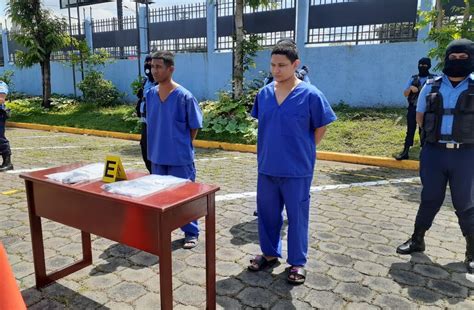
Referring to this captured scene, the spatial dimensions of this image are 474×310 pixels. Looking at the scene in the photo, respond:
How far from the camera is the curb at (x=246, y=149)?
24.0 feet

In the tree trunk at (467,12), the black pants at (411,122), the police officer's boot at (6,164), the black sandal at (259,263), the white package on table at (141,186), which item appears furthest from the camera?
the tree trunk at (467,12)

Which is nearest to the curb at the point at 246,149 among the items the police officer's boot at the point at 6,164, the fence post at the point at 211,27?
the police officer's boot at the point at 6,164

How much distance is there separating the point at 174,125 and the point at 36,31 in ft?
48.2

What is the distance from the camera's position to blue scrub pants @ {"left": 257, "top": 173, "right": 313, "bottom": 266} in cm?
301

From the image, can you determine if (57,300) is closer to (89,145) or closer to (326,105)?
(326,105)

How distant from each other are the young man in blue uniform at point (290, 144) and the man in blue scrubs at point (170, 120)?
764mm

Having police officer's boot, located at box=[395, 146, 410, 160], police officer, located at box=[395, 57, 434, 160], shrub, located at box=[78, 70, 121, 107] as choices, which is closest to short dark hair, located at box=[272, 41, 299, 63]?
police officer, located at box=[395, 57, 434, 160]

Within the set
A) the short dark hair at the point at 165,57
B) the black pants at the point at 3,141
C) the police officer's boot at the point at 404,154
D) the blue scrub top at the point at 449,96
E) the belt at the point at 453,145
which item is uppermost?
the short dark hair at the point at 165,57

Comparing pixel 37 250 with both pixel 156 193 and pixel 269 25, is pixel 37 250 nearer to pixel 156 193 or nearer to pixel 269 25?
pixel 156 193

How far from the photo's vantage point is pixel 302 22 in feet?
41.5

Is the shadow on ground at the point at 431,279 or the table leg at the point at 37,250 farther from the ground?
the table leg at the point at 37,250

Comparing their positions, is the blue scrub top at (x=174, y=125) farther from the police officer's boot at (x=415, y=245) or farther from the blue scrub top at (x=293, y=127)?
the police officer's boot at (x=415, y=245)

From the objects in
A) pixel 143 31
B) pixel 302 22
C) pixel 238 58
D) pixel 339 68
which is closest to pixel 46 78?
pixel 143 31

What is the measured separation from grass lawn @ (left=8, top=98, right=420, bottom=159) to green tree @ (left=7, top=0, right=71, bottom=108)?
187 centimetres
